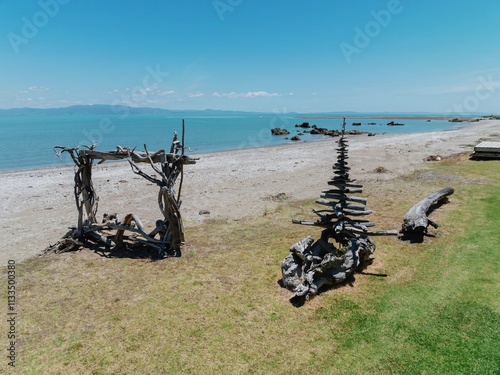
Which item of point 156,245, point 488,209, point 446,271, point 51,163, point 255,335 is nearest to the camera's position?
point 255,335

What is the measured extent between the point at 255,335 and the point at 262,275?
272 centimetres

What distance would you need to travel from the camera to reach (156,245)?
11453mm

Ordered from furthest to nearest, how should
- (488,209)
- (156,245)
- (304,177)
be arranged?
(304,177), (488,209), (156,245)

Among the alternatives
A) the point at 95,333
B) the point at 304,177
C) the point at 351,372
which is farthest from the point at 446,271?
the point at 304,177

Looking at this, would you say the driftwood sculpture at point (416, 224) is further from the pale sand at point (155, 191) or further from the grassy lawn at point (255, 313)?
the pale sand at point (155, 191)

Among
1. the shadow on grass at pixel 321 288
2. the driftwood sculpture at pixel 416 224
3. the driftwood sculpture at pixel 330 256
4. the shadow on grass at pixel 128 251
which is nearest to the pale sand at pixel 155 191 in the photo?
the shadow on grass at pixel 128 251

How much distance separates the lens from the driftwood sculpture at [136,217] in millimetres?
11125

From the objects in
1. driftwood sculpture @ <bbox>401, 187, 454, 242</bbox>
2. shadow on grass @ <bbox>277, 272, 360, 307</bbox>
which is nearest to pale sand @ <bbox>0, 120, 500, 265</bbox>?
driftwood sculpture @ <bbox>401, 187, 454, 242</bbox>

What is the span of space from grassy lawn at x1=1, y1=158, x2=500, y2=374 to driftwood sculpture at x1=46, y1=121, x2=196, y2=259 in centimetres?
69

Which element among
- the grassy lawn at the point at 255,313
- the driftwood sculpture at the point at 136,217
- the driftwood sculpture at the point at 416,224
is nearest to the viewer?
the grassy lawn at the point at 255,313

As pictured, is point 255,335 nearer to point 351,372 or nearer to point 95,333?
point 351,372

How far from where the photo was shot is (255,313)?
300 inches

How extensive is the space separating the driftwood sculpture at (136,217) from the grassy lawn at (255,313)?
0.69 meters

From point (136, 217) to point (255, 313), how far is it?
6.35 m
